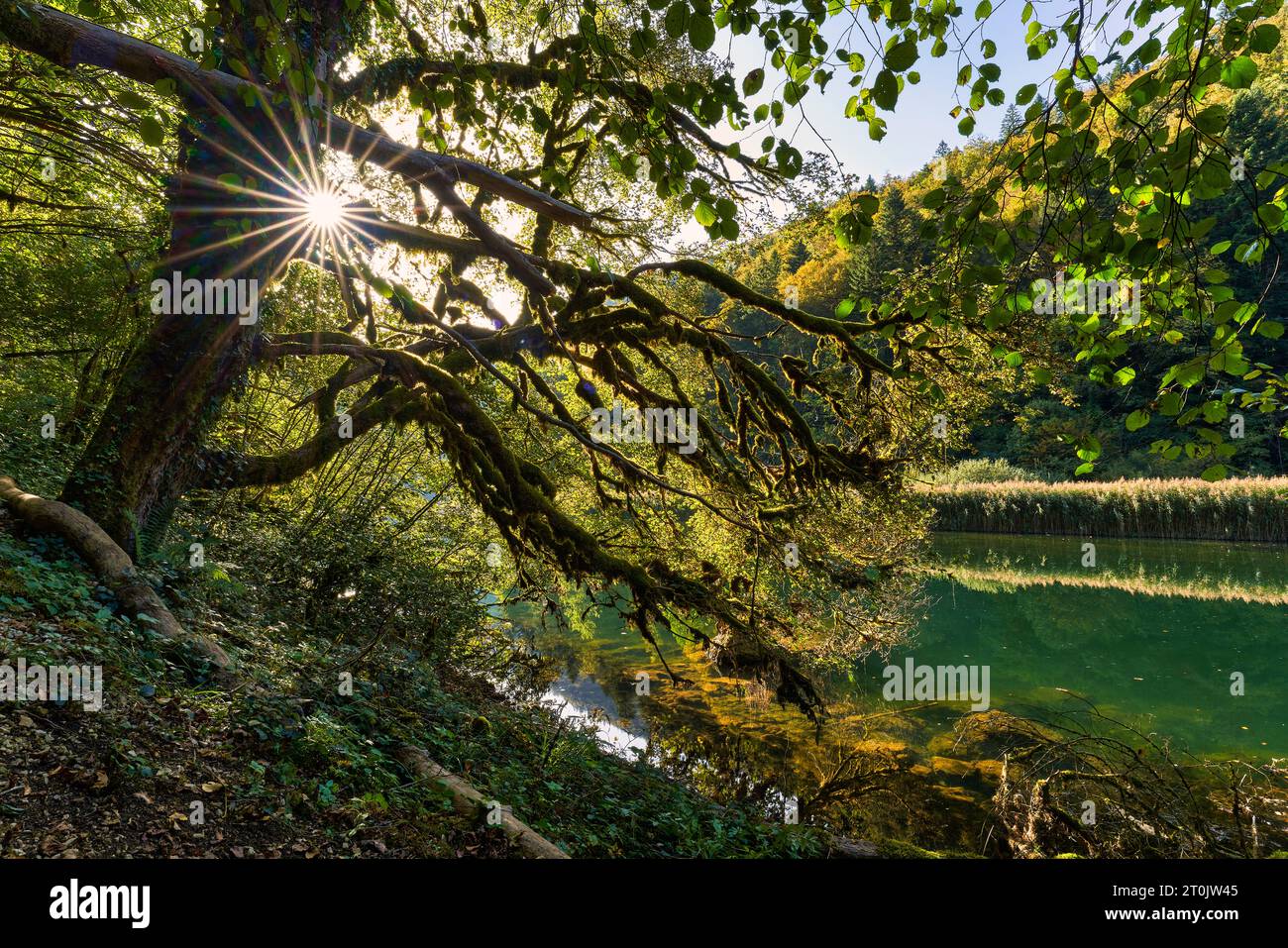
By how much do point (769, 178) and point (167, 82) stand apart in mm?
5720

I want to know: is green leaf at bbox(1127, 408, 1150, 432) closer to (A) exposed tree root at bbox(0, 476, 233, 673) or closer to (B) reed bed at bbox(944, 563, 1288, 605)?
(A) exposed tree root at bbox(0, 476, 233, 673)

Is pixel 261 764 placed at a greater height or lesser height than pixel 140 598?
lesser

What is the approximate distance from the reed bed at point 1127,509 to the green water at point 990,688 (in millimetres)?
4012

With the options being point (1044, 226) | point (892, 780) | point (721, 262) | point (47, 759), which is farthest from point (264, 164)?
point (892, 780)

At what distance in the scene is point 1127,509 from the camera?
2309 cm

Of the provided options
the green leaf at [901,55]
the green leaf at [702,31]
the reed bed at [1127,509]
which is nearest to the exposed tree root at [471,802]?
the green leaf at [702,31]

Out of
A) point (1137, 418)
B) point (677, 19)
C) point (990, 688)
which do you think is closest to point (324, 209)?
point (677, 19)

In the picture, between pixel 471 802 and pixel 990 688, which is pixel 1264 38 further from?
pixel 990 688

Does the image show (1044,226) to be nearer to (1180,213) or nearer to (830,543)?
(1180,213)

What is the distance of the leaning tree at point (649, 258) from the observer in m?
2.11

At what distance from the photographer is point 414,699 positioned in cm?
557

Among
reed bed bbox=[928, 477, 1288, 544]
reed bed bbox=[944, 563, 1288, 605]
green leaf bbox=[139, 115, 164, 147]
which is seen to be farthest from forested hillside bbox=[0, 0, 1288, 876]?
reed bed bbox=[928, 477, 1288, 544]

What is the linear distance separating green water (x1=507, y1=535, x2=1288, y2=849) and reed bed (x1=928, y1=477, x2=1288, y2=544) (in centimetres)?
401

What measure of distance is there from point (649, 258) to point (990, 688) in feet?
31.0
